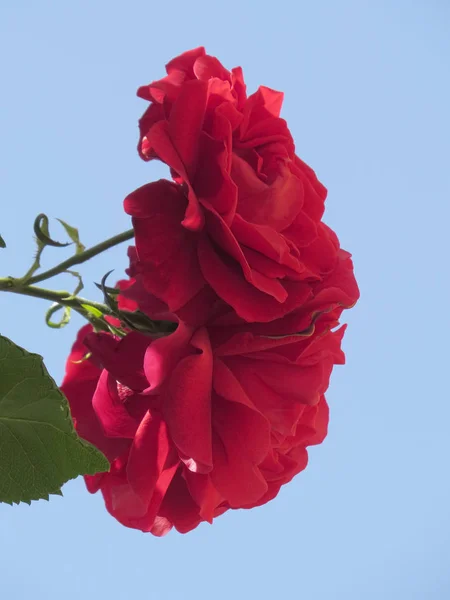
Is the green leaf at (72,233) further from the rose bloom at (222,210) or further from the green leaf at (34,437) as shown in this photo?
the green leaf at (34,437)

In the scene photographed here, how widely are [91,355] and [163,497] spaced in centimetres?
12

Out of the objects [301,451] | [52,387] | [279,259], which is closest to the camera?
[52,387]

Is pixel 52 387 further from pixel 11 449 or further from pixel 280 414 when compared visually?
pixel 280 414

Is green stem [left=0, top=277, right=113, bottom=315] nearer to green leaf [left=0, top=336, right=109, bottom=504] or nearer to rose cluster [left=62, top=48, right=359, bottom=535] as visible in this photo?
rose cluster [left=62, top=48, right=359, bottom=535]

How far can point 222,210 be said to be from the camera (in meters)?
0.49

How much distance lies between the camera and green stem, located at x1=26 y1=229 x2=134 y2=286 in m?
0.53

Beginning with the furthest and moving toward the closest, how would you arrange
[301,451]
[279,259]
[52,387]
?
[301,451] < [279,259] < [52,387]

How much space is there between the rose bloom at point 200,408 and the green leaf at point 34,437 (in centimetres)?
9

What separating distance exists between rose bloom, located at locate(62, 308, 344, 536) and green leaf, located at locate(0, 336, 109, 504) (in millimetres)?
85

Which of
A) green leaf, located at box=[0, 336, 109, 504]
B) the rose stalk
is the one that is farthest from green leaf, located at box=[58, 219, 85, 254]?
green leaf, located at box=[0, 336, 109, 504]

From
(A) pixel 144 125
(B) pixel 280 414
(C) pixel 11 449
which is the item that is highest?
(A) pixel 144 125

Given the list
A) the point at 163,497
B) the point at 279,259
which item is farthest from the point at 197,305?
the point at 163,497

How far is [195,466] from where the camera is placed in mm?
503

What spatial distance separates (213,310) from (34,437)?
0.16 metres
